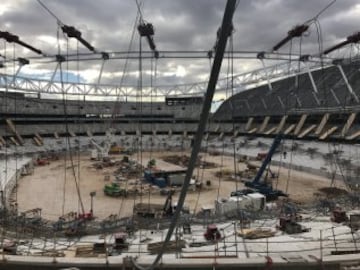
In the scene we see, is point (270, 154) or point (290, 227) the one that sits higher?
point (270, 154)

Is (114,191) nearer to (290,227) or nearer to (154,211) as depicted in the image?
(154,211)

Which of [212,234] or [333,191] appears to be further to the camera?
[333,191]

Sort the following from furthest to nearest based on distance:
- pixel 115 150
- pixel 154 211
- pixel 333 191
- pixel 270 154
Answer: pixel 115 150
pixel 270 154
pixel 333 191
pixel 154 211

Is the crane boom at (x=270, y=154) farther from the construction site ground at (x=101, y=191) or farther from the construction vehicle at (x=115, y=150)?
the construction vehicle at (x=115, y=150)

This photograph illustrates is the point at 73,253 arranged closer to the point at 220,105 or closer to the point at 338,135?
the point at 338,135

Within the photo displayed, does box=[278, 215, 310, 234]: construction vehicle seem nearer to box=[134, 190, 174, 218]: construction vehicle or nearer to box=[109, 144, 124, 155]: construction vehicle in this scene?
box=[134, 190, 174, 218]: construction vehicle

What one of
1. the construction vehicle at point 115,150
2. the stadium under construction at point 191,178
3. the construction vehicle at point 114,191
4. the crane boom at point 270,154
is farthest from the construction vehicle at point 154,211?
the construction vehicle at point 115,150

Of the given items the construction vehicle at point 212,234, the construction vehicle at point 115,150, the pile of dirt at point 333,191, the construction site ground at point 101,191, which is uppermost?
the construction vehicle at point 115,150

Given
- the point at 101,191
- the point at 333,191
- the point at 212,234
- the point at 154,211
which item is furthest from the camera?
the point at 101,191

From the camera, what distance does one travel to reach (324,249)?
11758mm

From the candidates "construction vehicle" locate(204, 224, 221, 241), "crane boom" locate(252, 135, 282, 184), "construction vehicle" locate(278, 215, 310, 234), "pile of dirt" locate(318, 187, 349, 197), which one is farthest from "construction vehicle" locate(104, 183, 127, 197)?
"construction vehicle" locate(278, 215, 310, 234)

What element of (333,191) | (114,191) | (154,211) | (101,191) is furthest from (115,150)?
(154,211)

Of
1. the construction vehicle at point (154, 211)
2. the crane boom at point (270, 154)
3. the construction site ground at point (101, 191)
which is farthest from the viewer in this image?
the crane boom at point (270, 154)

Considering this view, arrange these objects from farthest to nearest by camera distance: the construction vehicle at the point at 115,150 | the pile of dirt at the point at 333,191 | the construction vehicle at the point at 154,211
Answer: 1. the construction vehicle at the point at 115,150
2. the pile of dirt at the point at 333,191
3. the construction vehicle at the point at 154,211
